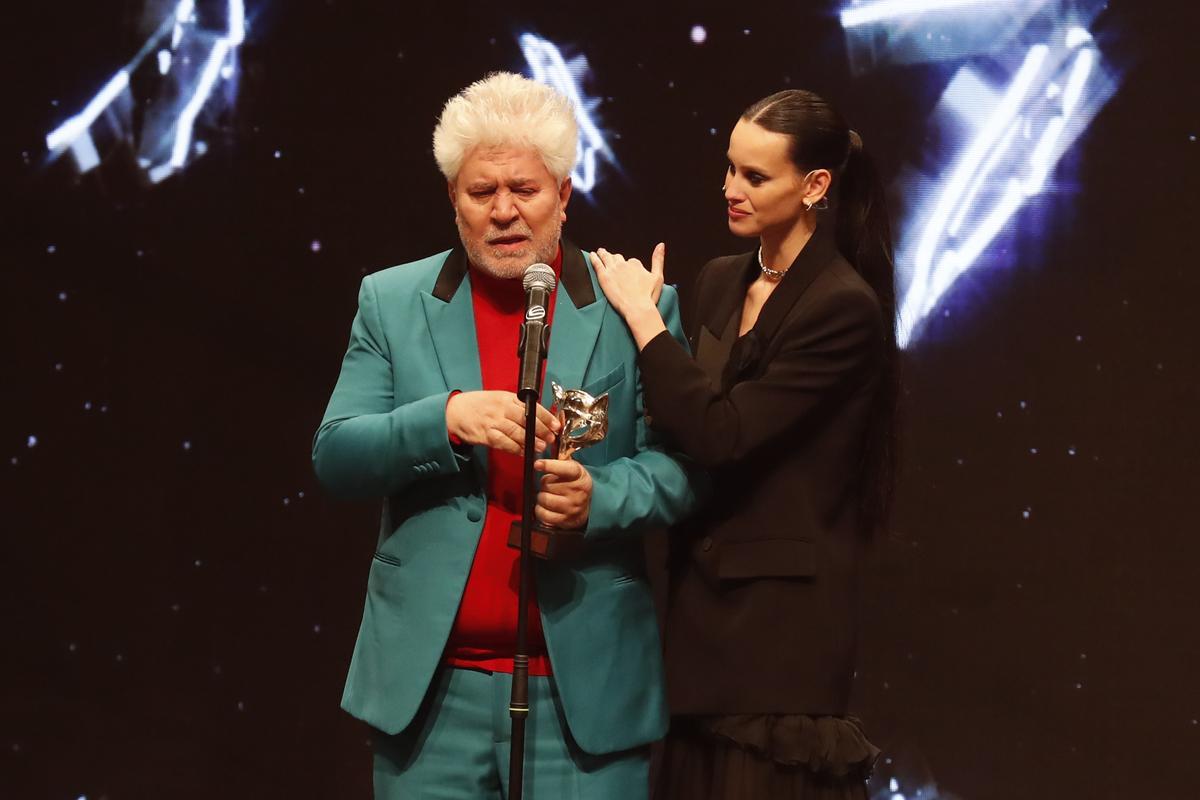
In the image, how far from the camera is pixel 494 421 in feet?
6.29

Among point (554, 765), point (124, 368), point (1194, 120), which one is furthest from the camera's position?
point (124, 368)

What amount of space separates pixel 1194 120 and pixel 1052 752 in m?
1.68

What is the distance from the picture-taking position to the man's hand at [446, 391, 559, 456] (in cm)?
190

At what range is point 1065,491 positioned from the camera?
3.56 m

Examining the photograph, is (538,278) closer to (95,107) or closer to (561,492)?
(561,492)

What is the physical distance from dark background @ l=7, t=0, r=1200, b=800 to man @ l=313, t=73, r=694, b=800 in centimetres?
154

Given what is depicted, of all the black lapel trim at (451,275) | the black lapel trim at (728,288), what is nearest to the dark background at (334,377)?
the black lapel trim at (728,288)

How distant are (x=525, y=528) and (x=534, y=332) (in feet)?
0.88

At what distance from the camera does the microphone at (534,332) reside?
1.82 meters

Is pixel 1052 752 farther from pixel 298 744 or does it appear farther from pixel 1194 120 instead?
pixel 298 744

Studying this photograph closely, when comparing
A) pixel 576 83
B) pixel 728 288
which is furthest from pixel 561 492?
pixel 576 83

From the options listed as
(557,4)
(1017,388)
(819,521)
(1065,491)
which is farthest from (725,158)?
(819,521)

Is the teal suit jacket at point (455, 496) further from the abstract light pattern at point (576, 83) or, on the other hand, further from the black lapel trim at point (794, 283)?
the abstract light pattern at point (576, 83)

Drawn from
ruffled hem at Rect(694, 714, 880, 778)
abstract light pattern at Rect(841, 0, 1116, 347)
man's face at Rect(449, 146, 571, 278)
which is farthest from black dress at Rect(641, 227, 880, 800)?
abstract light pattern at Rect(841, 0, 1116, 347)
